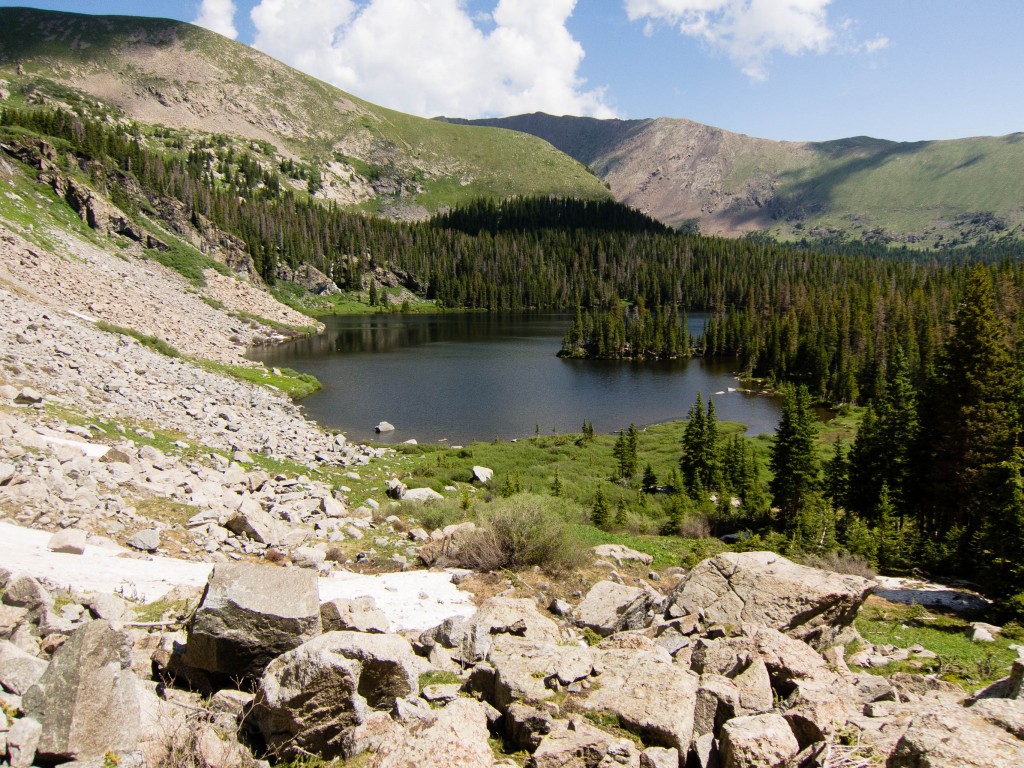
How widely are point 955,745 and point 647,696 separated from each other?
3.02 meters

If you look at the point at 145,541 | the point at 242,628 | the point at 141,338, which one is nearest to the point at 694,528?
the point at 145,541

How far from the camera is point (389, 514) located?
71.1 ft

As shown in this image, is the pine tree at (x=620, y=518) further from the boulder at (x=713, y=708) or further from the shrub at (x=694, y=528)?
the boulder at (x=713, y=708)

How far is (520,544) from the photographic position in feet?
50.5

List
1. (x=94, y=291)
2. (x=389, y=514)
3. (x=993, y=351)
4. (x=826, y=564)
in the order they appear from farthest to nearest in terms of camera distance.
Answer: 1. (x=94, y=291)
2. (x=993, y=351)
3. (x=389, y=514)
4. (x=826, y=564)

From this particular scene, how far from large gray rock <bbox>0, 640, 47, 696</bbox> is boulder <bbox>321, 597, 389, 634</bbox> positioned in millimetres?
3498

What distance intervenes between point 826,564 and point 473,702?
579 inches

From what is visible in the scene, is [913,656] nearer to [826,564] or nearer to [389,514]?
[826,564]

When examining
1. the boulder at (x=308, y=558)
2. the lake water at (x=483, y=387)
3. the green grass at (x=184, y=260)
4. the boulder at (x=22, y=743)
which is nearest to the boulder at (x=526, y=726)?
the boulder at (x=22, y=743)

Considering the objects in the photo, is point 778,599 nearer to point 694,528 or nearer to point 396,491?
point 694,528

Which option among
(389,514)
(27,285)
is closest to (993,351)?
(389,514)

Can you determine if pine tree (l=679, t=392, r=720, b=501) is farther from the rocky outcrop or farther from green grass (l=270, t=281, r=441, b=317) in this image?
Result: the rocky outcrop

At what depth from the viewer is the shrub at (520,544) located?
49.8ft

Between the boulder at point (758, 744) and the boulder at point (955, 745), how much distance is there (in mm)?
869
